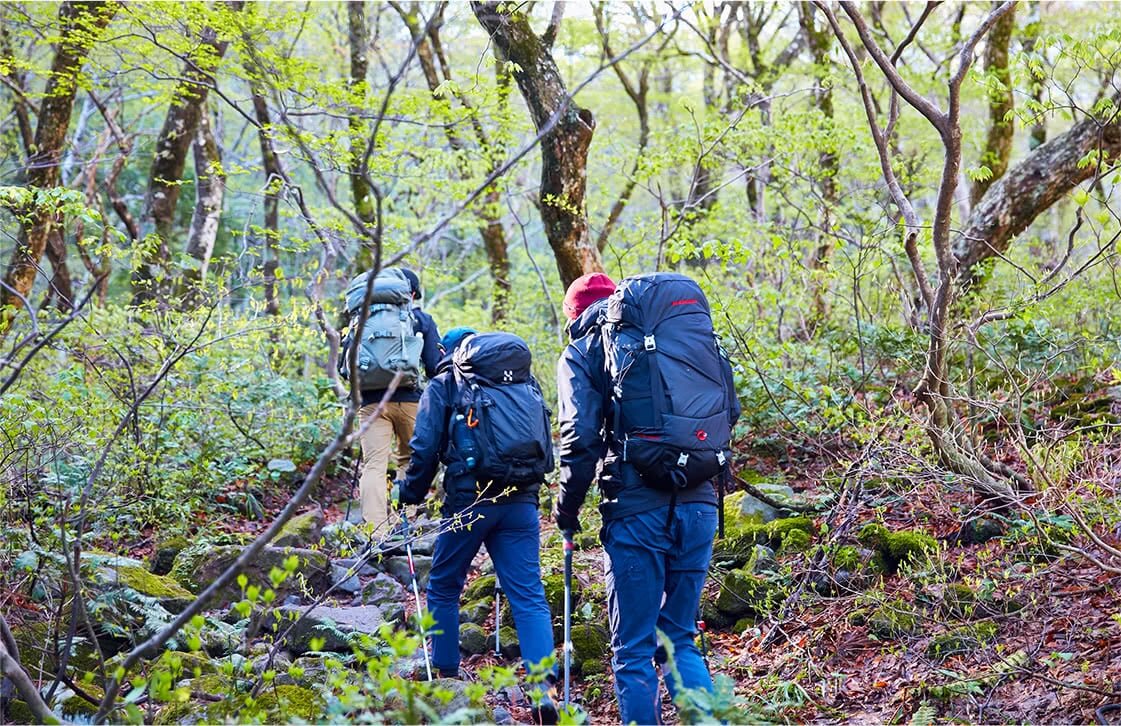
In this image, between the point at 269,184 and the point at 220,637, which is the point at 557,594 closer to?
the point at 220,637

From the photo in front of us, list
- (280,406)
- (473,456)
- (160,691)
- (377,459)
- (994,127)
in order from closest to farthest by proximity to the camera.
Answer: (160,691) < (473,456) < (377,459) < (280,406) < (994,127)

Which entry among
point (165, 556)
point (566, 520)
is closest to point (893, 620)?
point (566, 520)

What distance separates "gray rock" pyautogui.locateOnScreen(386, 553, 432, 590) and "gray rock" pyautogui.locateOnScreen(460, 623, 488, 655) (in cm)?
120

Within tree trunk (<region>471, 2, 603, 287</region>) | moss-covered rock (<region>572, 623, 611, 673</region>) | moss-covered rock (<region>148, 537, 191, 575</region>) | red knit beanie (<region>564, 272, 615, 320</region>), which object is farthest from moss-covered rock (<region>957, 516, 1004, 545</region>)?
moss-covered rock (<region>148, 537, 191, 575</region>)

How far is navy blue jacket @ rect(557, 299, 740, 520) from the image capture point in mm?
4121

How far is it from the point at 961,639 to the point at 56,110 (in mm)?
10626

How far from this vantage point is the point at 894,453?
6.03 m

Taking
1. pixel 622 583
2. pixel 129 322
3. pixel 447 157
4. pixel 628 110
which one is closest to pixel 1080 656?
pixel 622 583

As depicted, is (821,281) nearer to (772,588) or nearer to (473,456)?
(772,588)

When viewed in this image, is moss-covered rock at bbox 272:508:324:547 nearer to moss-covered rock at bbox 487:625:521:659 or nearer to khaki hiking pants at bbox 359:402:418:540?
khaki hiking pants at bbox 359:402:418:540

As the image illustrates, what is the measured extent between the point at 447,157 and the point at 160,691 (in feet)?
35.0

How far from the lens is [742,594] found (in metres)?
5.74

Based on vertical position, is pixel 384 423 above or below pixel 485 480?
below

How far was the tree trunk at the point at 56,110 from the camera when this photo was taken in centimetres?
933
